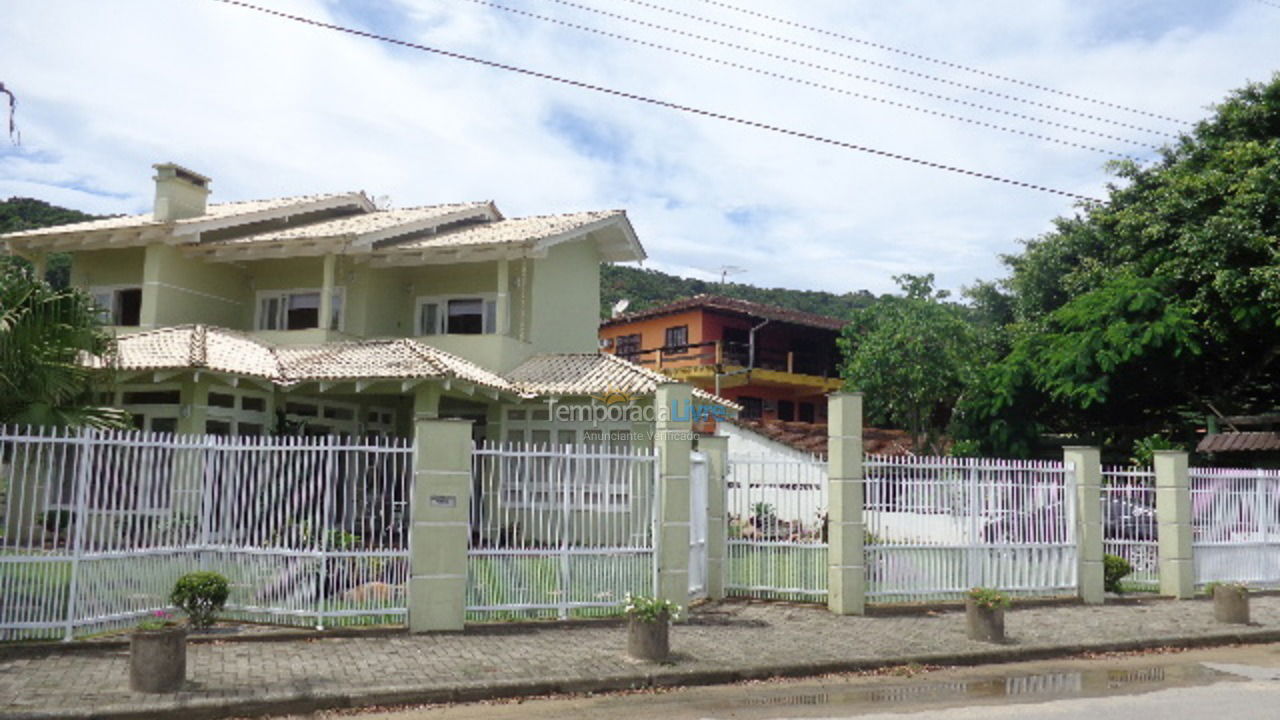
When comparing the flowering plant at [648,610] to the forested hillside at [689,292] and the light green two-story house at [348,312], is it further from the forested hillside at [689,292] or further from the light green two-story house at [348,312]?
the forested hillside at [689,292]

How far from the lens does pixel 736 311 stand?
3562 cm

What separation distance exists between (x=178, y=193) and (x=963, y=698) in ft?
63.9

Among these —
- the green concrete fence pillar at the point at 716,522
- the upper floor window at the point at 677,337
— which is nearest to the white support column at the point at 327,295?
the green concrete fence pillar at the point at 716,522

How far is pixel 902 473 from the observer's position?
1216 cm

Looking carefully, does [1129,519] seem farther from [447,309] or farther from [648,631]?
[447,309]

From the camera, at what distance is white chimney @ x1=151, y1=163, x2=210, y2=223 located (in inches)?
825

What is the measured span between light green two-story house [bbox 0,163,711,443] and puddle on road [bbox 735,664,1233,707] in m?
9.34

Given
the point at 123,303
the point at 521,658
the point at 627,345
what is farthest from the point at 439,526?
the point at 627,345

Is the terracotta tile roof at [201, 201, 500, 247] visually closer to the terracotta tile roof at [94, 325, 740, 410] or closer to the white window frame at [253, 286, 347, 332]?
the white window frame at [253, 286, 347, 332]

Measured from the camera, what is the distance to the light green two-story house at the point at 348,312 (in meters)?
16.8

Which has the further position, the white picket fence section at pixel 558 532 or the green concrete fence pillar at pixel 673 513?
the green concrete fence pillar at pixel 673 513

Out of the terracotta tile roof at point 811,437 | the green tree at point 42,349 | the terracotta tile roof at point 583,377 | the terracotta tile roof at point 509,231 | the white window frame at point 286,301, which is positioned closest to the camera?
the green tree at point 42,349

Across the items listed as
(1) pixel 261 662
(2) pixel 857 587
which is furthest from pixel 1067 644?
(1) pixel 261 662

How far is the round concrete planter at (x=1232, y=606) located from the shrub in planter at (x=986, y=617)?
150 inches
